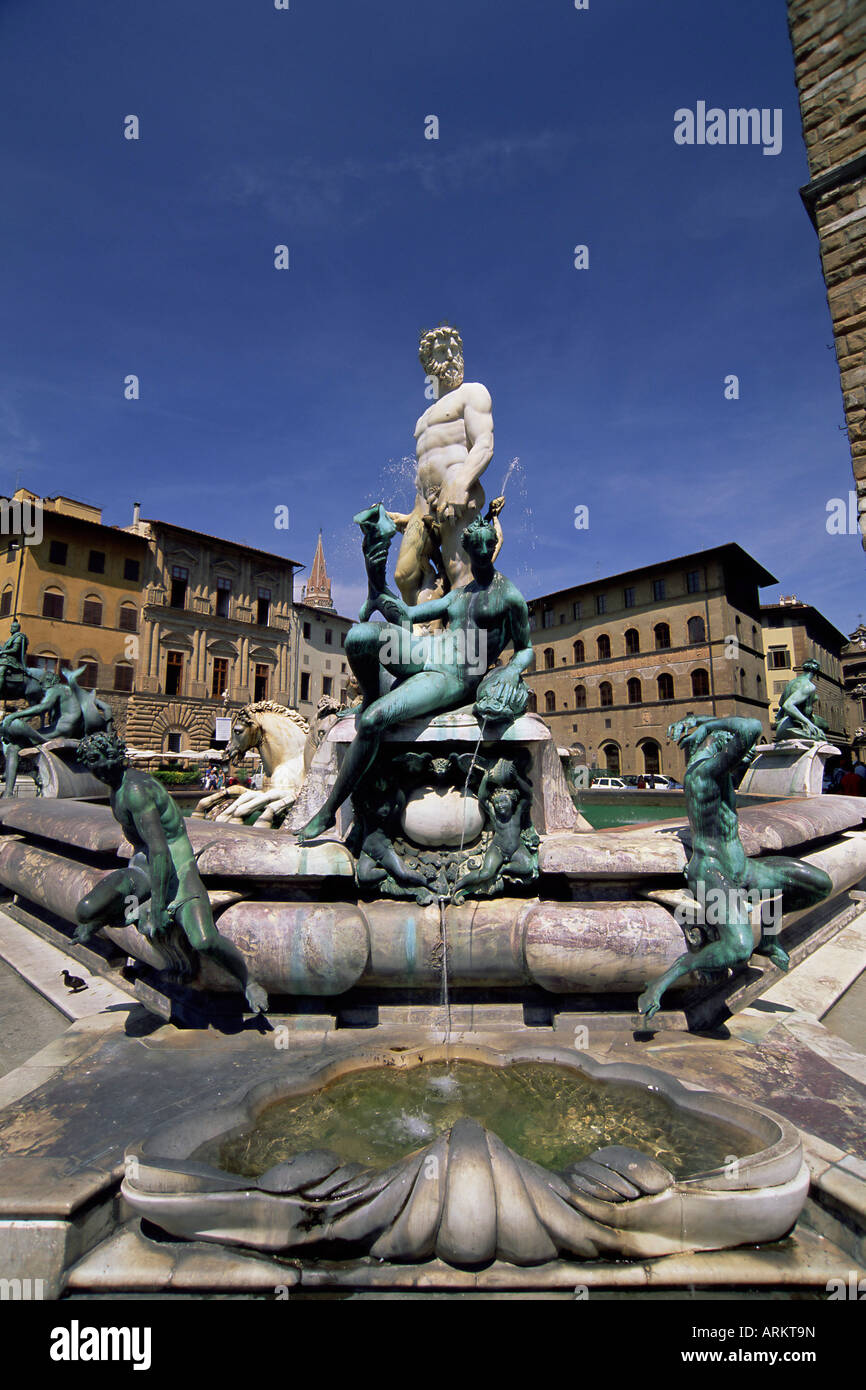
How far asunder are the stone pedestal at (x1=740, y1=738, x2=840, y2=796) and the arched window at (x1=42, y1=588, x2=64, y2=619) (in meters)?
33.6

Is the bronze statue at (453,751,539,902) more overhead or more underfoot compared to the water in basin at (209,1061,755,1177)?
more overhead

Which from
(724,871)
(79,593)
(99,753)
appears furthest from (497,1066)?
(79,593)

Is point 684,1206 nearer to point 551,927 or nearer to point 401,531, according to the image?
point 551,927

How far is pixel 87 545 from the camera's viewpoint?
3422 centimetres

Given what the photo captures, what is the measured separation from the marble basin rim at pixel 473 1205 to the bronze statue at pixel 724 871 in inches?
38.5

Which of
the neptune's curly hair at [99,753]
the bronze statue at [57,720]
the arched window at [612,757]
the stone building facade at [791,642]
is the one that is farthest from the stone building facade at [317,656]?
the neptune's curly hair at [99,753]

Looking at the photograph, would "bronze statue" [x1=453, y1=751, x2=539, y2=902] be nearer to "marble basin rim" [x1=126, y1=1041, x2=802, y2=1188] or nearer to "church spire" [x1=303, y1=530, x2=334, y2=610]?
"marble basin rim" [x1=126, y1=1041, x2=802, y2=1188]

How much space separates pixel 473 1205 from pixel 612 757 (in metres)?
44.3

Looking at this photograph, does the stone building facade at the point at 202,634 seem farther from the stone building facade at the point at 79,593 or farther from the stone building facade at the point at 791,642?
the stone building facade at the point at 791,642

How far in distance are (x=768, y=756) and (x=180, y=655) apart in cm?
3509

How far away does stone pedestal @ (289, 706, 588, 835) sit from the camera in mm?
3053

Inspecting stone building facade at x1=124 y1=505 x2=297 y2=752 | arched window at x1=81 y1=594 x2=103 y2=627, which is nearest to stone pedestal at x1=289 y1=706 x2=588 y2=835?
stone building facade at x1=124 y1=505 x2=297 y2=752
